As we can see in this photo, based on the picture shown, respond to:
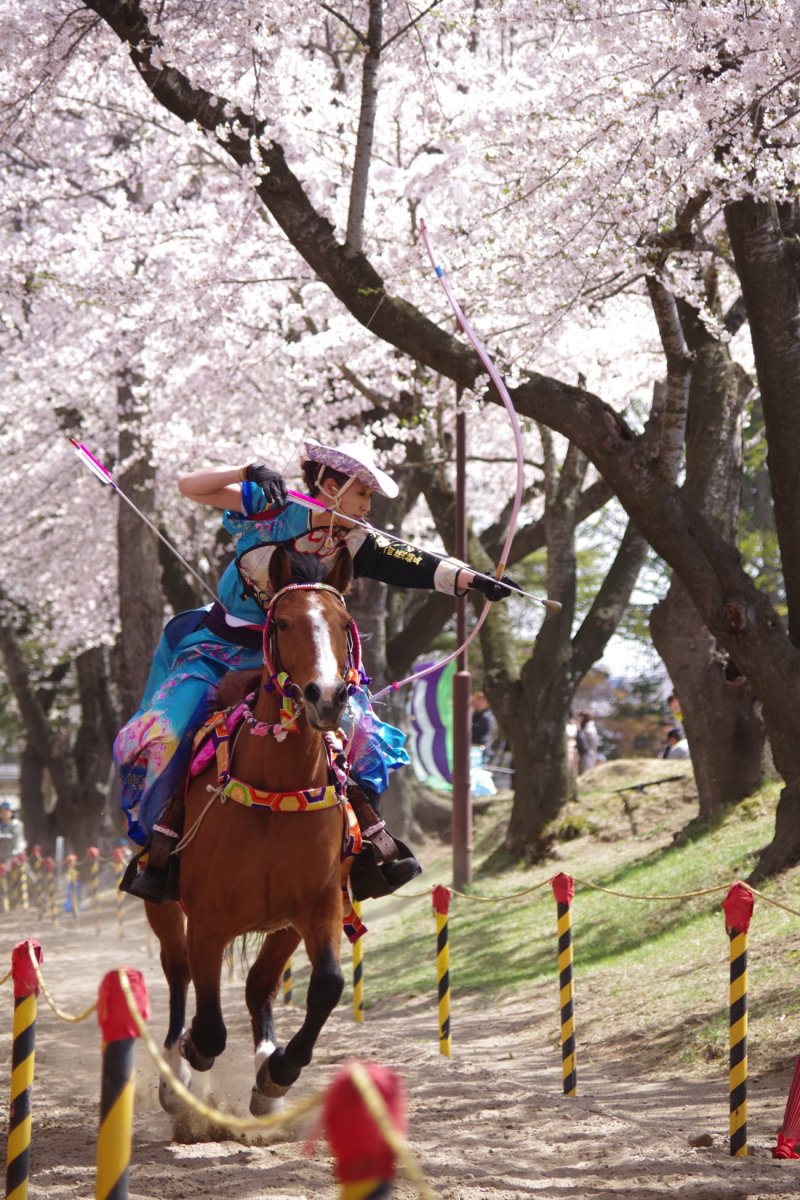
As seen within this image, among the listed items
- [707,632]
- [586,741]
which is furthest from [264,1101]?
[586,741]

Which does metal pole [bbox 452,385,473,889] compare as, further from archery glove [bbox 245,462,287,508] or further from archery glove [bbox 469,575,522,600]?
archery glove [bbox 245,462,287,508]

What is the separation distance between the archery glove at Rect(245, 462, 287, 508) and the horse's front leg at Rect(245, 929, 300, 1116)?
213 centimetres

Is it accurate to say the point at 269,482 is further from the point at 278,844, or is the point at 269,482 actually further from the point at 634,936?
the point at 634,936

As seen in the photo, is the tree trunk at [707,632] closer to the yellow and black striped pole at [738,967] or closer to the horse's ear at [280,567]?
the yellow and black striped pole at [738,967]

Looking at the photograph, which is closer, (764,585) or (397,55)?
(397,55)

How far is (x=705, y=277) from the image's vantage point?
12914mm

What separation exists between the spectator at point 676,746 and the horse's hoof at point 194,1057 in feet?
43.1

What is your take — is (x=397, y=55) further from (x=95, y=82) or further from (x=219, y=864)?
(x=219, y=864)

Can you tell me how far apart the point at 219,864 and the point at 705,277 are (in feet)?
29.4

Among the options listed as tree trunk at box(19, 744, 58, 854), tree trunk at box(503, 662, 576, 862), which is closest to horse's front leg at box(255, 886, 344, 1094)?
tree trunk at box(503, 662, 576, 862)

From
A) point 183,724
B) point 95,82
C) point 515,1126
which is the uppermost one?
point 95,82

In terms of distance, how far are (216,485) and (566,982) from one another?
354 cm

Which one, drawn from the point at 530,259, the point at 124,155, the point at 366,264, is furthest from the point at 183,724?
the point at 124,155

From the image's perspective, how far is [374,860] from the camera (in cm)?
646
